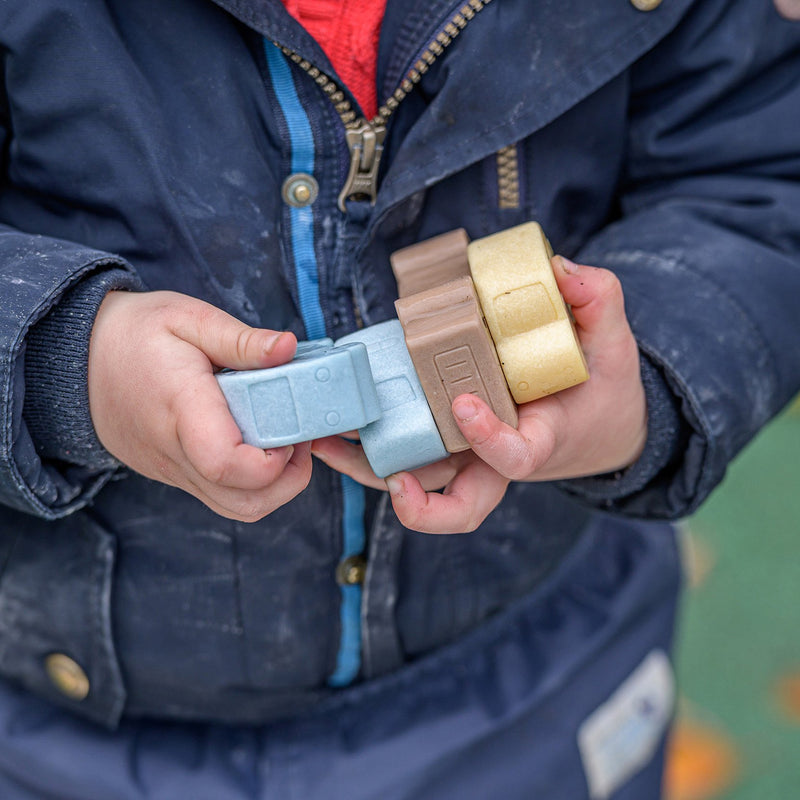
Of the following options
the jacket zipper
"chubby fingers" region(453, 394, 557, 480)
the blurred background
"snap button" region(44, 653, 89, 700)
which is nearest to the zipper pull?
the jacket zipper

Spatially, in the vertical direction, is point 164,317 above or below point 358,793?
above

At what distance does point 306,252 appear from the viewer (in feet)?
2.45

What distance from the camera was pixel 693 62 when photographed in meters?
0.78

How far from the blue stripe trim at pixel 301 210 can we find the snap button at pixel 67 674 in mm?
383

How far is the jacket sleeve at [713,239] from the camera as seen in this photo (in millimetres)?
767

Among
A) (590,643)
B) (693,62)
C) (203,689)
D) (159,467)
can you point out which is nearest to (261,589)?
(203,689)

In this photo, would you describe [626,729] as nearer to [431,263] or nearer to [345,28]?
[431,263]

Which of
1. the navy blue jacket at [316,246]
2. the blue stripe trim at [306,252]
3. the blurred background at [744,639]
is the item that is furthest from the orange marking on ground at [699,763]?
the blue stripe trim at [306,252]

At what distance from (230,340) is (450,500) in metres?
0.19

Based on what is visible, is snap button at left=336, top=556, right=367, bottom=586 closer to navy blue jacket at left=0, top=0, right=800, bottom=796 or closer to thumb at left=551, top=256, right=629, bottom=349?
navy blue jacket at left=0, top=0, right=800, bottom=796

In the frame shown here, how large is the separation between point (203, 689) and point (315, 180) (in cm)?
48

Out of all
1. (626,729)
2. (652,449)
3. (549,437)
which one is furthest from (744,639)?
(549,437)

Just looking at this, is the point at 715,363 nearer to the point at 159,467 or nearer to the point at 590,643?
the point at 590,643

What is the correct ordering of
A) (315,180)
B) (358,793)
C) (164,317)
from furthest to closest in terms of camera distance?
(358,793), (315,180), (164,317)
